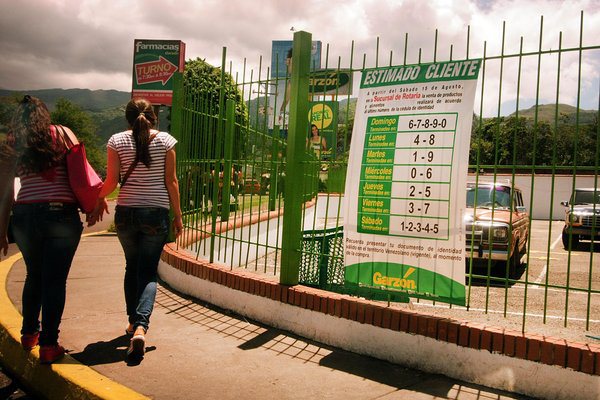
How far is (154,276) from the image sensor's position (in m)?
3.79

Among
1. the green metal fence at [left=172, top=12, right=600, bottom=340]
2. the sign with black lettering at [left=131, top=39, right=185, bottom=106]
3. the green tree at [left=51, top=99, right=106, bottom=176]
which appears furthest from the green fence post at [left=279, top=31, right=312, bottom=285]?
the green tree at [left=51, top=99, right=106, bottom=176]

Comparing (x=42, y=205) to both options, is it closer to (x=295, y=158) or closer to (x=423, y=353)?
(x=295, y=158)

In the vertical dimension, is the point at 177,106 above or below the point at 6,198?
above

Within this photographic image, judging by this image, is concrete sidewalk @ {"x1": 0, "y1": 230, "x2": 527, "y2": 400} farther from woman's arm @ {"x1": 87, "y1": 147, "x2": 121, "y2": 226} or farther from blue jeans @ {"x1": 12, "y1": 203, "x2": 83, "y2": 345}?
woman's arm @ {"x1": 87, "y1": 147, "x2": 121, "y2": 226}

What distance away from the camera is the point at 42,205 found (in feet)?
10.9

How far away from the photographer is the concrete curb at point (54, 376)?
118 inches

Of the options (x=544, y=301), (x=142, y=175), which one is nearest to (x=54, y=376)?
(x=142, y=175)

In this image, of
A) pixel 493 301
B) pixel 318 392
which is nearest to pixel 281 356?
pixel 318 392

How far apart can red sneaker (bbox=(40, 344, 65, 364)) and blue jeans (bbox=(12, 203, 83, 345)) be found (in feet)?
0.12

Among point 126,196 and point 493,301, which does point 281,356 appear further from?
point 493,301

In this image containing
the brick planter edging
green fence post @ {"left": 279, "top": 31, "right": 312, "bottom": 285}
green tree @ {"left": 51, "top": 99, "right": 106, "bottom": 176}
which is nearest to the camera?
the brick planter edging

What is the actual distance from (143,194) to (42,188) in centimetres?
68

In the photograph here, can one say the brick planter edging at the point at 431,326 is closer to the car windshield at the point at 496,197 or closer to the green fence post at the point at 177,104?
the green fence post at the point at 177,104

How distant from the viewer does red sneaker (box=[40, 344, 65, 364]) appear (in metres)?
3.34
